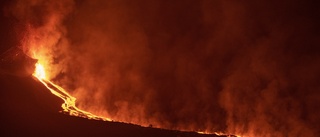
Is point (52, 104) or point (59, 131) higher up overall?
point (52, 104)

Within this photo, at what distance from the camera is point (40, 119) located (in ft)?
34.0

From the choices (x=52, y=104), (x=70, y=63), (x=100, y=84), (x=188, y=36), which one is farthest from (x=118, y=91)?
(x=52, y=104)

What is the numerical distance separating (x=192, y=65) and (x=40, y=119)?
11455 millimetres

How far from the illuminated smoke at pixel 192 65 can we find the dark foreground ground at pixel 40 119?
614 centimetres

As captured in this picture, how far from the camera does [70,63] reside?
18.9 metres

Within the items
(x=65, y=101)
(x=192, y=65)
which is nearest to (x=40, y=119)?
(x=65, y=101)

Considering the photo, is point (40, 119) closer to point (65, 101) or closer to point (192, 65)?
point (65, 101)

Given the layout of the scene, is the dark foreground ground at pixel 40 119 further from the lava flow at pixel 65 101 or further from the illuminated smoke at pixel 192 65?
the illuminated smoke at pixel 192 65

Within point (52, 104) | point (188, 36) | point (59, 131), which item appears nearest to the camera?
point (59, 131)

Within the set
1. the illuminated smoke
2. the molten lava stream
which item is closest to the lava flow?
the molten lava stream

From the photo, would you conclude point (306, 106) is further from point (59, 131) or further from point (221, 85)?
point (59, 131)

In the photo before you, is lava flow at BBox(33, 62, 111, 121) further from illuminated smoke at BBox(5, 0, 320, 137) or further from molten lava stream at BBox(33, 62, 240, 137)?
illuminated smoke at BBox(5, 0, 320, 137)

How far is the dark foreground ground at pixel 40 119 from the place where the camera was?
9953 millimetres

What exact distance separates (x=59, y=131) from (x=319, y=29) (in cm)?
1429
